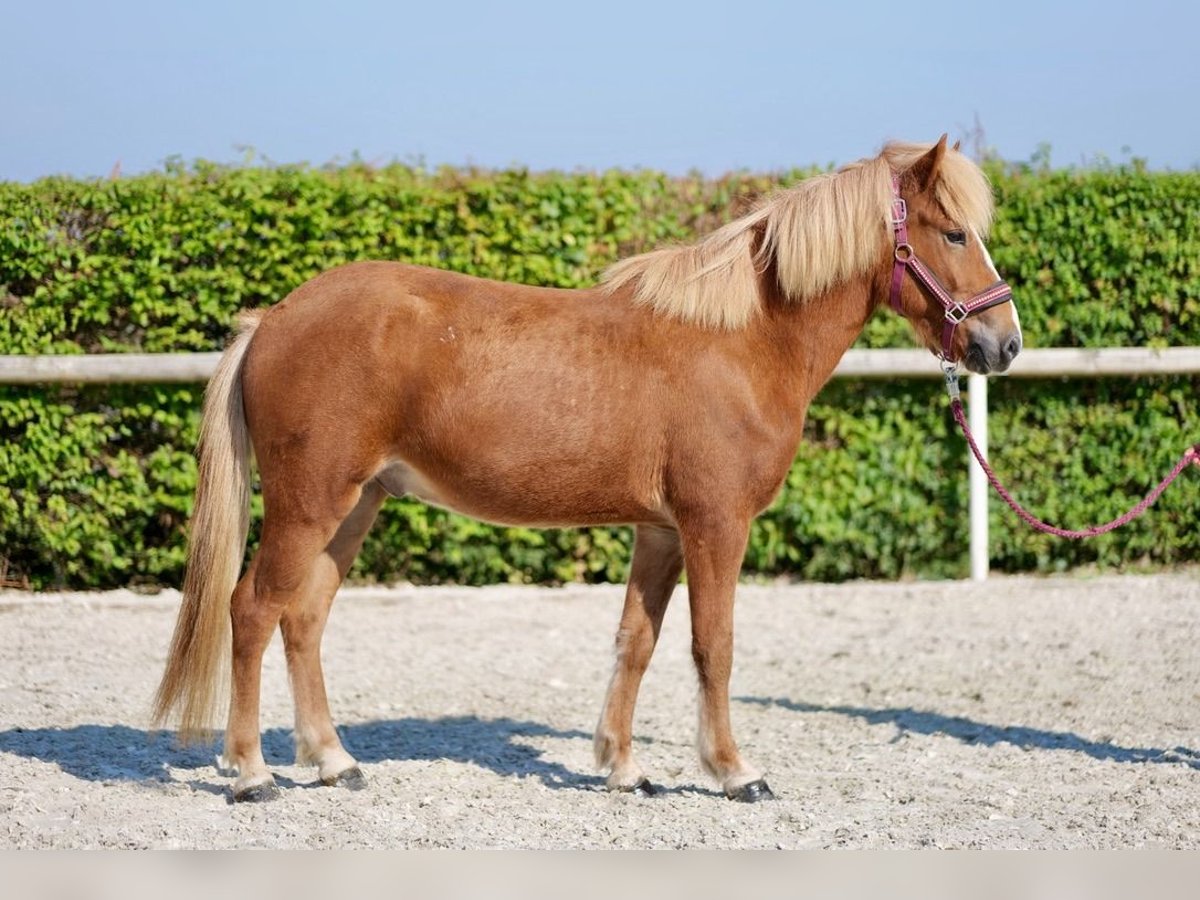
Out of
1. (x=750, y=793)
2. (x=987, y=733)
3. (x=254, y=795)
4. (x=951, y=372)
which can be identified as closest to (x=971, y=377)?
(x=987, y=733)

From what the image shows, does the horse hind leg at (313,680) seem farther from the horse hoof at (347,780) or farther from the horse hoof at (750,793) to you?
the horse hoof at (750,793)

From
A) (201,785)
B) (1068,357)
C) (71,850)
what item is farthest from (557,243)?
(71,850)

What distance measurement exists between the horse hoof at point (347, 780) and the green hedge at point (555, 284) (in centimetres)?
359

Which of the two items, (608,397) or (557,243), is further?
(557,243)

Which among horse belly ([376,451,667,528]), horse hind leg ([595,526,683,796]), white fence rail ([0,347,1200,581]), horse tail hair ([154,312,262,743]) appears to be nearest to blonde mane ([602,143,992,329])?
horse belly ([376,451,667,528])

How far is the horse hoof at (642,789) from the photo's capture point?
15.9ft

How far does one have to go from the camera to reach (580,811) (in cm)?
458

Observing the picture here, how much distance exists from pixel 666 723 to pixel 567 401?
2.03 meters

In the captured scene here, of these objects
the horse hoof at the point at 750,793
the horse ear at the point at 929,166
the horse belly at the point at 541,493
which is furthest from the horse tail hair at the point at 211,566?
the horse ear at the point at 929,166

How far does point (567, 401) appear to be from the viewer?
183 inches

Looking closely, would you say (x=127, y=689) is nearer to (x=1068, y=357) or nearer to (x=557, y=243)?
(x=557, y=243)

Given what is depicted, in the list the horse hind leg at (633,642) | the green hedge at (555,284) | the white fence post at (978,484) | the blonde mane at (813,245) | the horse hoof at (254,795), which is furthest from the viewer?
the white fence post at (978,484)

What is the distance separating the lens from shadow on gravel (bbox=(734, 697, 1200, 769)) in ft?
17.5

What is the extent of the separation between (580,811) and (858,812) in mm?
940
